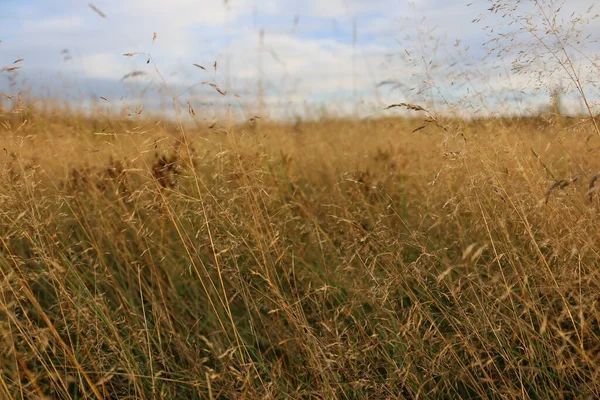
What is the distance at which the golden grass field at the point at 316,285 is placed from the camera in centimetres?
171

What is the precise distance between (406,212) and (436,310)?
1.00m

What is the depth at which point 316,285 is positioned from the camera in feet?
7.98

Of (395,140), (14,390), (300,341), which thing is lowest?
(14,390)

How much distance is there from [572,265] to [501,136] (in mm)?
800

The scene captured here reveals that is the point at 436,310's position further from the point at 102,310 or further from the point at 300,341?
the point at 102,310

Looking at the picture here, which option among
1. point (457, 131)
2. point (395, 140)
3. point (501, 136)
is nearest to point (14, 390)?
point (457, 131)

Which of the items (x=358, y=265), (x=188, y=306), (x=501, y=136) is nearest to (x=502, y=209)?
(x=501, y=136)

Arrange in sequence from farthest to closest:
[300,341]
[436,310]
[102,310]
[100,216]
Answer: [100,216] → [436,310] → [102,310] → [300,341]

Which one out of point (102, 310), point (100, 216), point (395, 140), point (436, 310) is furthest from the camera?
point (395, 140)

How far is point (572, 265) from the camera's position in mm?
1876

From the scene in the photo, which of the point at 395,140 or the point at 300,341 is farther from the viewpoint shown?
the point at 395,140

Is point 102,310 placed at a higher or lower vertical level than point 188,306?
higher

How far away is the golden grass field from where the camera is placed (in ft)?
5.59

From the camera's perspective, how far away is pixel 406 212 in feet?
10.3
